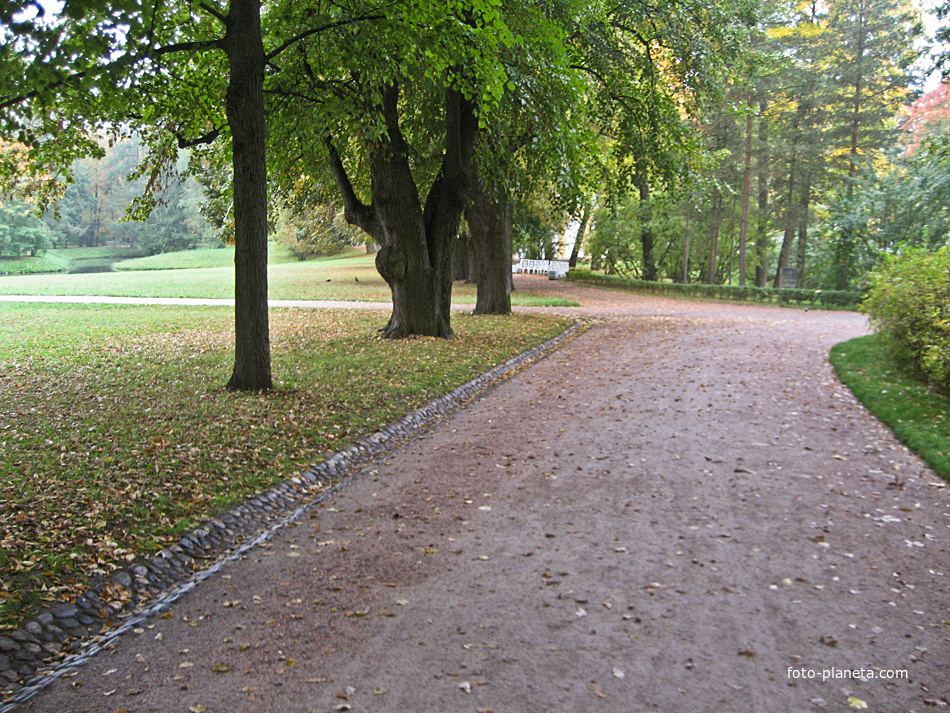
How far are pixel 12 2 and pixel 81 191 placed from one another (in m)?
62.6

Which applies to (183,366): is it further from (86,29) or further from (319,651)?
(319,651)

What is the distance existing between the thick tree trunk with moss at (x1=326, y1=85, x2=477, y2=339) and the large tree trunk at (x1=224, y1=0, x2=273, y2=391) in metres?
4.94

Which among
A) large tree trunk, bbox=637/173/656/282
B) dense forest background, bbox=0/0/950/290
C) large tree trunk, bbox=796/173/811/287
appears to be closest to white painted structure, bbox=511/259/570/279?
dense forest background, bbox=0/0/950/290

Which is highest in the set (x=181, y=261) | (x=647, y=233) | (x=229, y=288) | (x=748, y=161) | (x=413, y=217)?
(x=748, y=161)

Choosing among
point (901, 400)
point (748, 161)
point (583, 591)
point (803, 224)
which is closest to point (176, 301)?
point (901, 400)

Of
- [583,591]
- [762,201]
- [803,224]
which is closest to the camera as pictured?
[583,591]

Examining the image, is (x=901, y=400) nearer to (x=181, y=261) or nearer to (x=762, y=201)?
(x=762, y=201)

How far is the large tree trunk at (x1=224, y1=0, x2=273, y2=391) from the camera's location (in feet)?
28.1

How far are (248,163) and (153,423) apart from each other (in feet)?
10.9

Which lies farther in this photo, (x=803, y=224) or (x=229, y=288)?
(x=803, y=224)

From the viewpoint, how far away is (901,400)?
988 centimetres

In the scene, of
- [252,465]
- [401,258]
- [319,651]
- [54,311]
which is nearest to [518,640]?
[319,651]

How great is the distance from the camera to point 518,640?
381 cm

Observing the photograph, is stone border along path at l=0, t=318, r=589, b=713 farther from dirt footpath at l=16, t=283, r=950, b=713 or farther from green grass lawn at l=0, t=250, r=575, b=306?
green grass lawn at l=0, t=250, r=575, b=306
